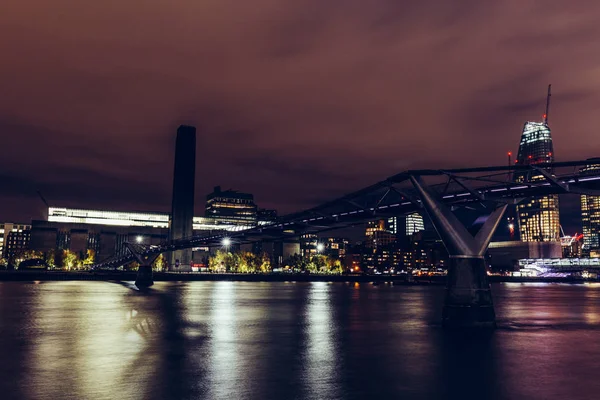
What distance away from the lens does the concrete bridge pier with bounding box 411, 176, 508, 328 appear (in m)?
39.3

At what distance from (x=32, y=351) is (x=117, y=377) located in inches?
472

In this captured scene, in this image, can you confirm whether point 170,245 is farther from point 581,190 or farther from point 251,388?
point 251,388

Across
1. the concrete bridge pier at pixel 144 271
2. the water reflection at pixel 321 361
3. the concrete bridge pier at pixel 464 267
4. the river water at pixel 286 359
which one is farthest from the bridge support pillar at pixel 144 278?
the concrete bridge pier at pixel 464 267

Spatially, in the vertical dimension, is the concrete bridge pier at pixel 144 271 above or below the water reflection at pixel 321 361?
above

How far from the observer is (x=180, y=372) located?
2527 cm

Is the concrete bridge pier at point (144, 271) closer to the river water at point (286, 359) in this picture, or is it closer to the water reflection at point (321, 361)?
the river water at point (286, 359)

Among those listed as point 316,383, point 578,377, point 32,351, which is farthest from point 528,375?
point 32,351

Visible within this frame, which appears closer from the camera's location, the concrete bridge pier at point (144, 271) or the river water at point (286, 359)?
the river water at point (286, 359)

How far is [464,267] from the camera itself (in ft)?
129

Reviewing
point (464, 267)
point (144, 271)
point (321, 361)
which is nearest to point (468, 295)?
→ point (464, 267)

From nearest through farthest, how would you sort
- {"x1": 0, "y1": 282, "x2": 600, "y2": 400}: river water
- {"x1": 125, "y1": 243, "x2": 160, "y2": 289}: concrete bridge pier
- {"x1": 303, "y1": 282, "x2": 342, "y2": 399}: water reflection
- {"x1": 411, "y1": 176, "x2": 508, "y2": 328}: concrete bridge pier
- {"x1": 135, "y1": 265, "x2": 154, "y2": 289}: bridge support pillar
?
1. {"x1": 303, "y1": 282, "x2": 342, "y2": 399}: water reflection
2. {"x1": 0, "y1": 282, "x2": 600, "y2": 400}: river water
3. {"x1": 411, "y1": 176, "x2": 508, "y2": 328}: concrete bridge pier
4. {"x1": 135, "y1": 265, "x2": 154, "y2": 289}: bridge support pillar
5. {"x1": 125, "y1": 243, "x2": 160, "y2": 289}: concrete bridge pier

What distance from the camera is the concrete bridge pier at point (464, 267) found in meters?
39.3

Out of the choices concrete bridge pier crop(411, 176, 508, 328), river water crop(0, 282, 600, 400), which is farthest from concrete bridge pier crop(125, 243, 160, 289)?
concrete bridge pier crop(411, 176, 508, 328)

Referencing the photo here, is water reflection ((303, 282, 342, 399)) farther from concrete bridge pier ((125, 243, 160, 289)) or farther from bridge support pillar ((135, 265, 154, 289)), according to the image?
concrete bridge pier ((125, 243, 160, 289))
